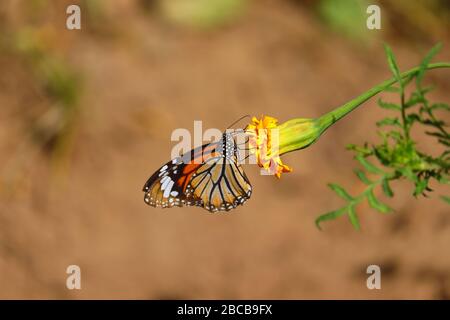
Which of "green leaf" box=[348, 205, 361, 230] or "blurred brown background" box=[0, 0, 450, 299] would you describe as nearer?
"green leaf" box=[348, 205, 361, 230]

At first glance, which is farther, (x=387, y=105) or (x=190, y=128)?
(x=190, y=128)

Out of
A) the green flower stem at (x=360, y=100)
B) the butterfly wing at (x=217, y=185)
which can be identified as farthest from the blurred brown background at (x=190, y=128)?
the green flower stem at (x=360, y=100)

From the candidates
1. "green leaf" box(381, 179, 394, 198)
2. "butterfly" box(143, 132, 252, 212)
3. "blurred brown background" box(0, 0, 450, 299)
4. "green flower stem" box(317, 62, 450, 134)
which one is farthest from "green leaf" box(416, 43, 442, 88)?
"blurred brown background" box(0, 0, 450, 299)

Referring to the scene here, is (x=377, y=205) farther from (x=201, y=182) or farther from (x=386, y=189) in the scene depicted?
(x=201, y=182)

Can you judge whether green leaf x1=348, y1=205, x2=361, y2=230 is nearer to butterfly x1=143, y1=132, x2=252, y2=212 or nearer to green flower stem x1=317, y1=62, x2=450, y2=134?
green flower stem x1=317, y1=62, x2=450, y2=134

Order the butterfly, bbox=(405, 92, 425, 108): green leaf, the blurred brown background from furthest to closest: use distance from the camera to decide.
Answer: the blurred brown background
the butterfly
bbox=(405, 92, 425, 108): green leaf

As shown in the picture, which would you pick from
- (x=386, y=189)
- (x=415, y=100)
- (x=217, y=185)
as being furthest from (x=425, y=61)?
(x=217, y=185)

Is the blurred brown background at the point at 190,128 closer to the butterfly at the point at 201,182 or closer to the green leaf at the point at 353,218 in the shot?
the butterfly at the point at 201,182
